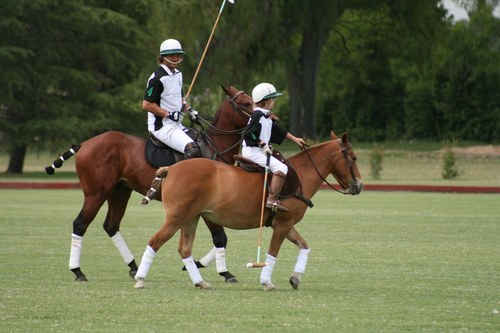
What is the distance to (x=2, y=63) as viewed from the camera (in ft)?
141

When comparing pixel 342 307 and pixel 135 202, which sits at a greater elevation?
pixel 342 307

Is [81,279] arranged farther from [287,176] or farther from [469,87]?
[469,87]

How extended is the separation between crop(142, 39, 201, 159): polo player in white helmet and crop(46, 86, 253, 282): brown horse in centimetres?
30

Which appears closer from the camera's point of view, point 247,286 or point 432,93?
point 247,286

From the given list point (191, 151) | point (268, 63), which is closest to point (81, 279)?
point (191, 151)

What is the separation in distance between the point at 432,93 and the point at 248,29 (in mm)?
17602

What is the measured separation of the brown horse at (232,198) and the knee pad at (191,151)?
3.69 feet


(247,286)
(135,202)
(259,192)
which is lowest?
(135,202)

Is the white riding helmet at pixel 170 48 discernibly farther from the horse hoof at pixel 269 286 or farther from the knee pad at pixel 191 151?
the horse hoof at pixel 269 286

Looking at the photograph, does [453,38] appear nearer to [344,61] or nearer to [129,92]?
[344,61]

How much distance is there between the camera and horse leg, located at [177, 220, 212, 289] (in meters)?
11.9

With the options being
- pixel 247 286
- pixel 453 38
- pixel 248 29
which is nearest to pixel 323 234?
pixel 247 286

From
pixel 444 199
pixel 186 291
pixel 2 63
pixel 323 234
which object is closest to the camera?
pixel 186 291

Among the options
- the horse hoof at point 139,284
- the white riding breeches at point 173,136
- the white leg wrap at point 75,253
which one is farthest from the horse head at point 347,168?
the white leg wrap at point 75,253
